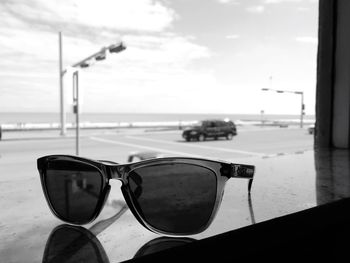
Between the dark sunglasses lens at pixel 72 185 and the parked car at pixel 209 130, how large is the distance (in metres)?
14.8

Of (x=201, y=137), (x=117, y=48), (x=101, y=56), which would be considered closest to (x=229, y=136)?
(x=201, y=137)

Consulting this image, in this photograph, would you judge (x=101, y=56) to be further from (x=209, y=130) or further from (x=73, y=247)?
(x=209, y=130)

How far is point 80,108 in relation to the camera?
5.56 meters

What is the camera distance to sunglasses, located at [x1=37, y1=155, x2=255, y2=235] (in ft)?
2.01

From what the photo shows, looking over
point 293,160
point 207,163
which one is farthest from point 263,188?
point 293,160

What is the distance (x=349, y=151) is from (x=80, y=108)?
15.6 ft

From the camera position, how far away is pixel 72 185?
0.68 m

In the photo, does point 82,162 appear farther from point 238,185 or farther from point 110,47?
point 110,47

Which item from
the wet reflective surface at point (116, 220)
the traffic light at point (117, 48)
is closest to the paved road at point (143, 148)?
the traffic light at point (117, 48)

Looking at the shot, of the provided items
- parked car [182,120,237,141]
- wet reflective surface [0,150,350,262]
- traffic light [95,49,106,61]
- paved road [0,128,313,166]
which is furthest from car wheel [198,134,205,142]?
wet reflective surface [0,150,350,262]

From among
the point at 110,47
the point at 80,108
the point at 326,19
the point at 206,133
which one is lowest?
the point at 206,133

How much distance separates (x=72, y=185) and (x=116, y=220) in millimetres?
129

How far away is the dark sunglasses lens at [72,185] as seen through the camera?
0.65 m

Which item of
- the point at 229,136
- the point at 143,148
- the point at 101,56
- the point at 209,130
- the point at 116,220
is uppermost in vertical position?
the point at 101,56
